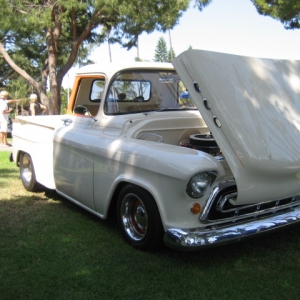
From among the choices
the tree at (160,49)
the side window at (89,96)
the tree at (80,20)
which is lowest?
the side window at (89,96)

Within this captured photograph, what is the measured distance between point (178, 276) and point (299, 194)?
1.32 metres

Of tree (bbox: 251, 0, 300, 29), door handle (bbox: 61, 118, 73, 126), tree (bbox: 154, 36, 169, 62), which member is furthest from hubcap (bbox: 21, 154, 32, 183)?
tree (bbox: 154, 36, 169, 62)

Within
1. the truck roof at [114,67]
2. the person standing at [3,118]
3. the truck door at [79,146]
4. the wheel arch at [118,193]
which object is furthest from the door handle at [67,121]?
the person standing at [3,118]

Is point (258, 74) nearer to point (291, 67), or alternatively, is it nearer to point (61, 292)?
point (291, 67)

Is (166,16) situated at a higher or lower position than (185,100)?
higher

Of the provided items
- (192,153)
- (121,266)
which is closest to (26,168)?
(121,266)

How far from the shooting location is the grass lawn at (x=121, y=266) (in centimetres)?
286

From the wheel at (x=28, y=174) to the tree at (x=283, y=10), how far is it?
11788mm

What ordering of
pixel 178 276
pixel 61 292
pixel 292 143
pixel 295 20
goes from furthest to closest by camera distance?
pixel 295 20
pixel 292 143
pixel 178 276
pixel 61 292

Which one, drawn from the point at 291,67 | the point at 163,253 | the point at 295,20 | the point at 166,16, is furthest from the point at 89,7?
the point at 163,253

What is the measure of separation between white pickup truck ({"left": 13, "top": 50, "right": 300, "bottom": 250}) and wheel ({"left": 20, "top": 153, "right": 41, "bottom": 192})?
874 mm

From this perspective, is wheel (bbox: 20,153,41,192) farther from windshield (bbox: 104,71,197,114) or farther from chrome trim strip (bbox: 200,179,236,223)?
chrome trim strip (bbox: 200,179,236,223)

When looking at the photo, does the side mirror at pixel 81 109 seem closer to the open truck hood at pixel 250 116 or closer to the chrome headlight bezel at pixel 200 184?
the open truck hood at pixel 250 116

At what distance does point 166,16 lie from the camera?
519 inches
